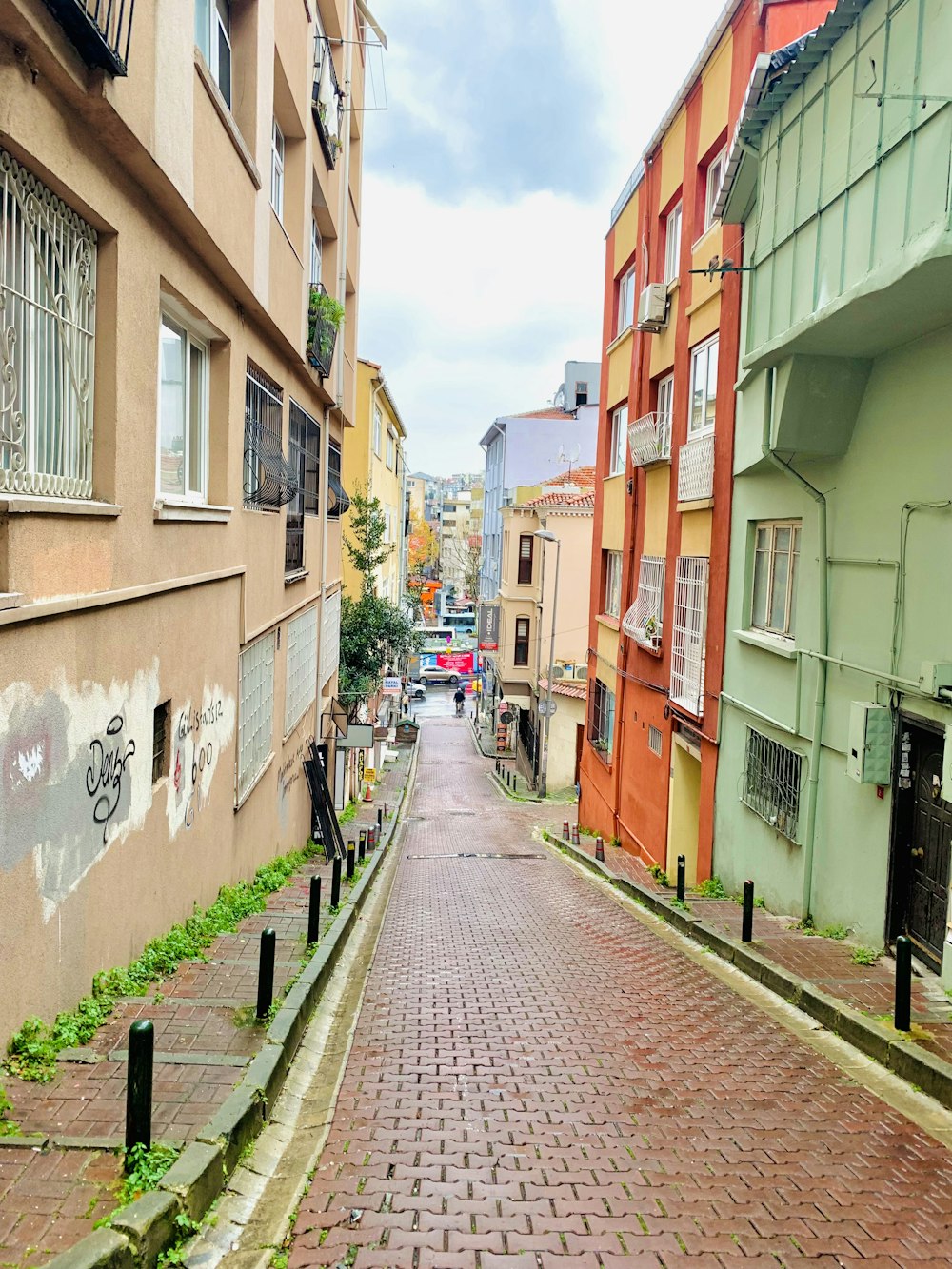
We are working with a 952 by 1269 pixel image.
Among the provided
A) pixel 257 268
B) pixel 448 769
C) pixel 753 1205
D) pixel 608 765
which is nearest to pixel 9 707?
pixel 753 1205

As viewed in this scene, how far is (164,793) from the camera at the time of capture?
24.8 ft

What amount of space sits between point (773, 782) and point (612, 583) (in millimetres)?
10446

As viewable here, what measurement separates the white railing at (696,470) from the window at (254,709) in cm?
642

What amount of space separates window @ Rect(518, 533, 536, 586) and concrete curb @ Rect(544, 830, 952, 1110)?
3107 cm

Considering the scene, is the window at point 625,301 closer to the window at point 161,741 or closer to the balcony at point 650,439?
the balcony at point 650,439

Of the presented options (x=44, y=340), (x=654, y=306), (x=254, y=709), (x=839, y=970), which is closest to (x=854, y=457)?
(x=839, y=970)

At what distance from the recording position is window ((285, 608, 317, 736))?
14672mm

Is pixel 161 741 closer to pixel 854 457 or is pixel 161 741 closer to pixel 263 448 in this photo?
pixel 263 448

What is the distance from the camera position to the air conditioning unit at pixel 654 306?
16.4 metres

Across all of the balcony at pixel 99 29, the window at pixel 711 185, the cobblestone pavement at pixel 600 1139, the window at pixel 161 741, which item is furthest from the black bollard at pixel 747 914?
the window at pixel 711 185

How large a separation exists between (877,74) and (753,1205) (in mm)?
7782

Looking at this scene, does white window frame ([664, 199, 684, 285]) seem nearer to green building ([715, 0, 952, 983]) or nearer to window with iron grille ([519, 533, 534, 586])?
green building ([715, 0, 952, 983])

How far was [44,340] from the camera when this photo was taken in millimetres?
5414

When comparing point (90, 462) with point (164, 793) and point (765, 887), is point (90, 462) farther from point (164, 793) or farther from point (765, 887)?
point (765, 887)
